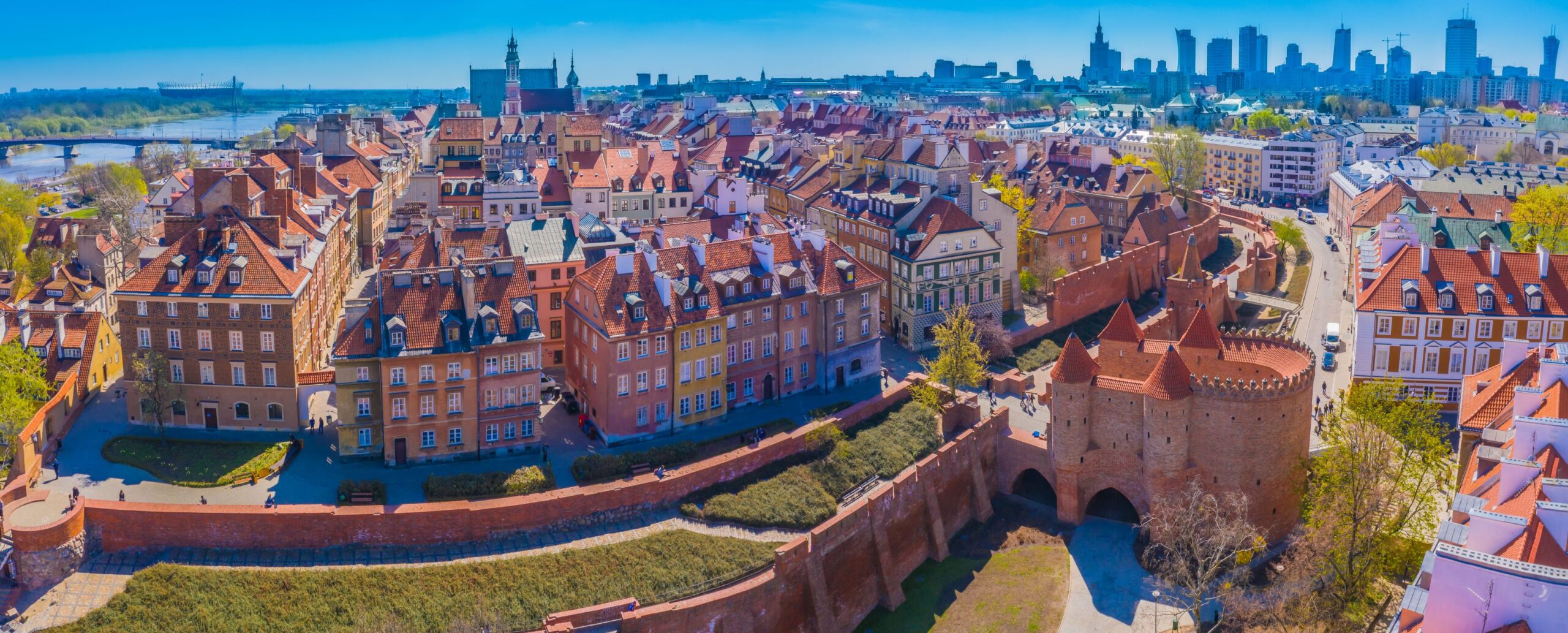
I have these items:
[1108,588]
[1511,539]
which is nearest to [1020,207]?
[1108,588]

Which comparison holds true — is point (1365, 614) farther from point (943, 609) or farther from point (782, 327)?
point (782, 327)

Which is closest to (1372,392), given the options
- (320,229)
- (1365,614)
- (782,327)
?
(1365,614)

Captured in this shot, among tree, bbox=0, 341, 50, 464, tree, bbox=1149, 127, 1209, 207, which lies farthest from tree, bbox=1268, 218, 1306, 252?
tree, bbox=0, 341, 50, 464

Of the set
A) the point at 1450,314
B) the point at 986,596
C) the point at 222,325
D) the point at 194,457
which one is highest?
the point at 222,325

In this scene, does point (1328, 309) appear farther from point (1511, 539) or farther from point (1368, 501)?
point (1511, 539)

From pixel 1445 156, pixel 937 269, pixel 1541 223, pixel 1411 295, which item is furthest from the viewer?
pixel 1445 156

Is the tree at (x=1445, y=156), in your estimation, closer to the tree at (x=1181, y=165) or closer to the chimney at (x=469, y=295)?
the tree at (x=1181, y=165)
